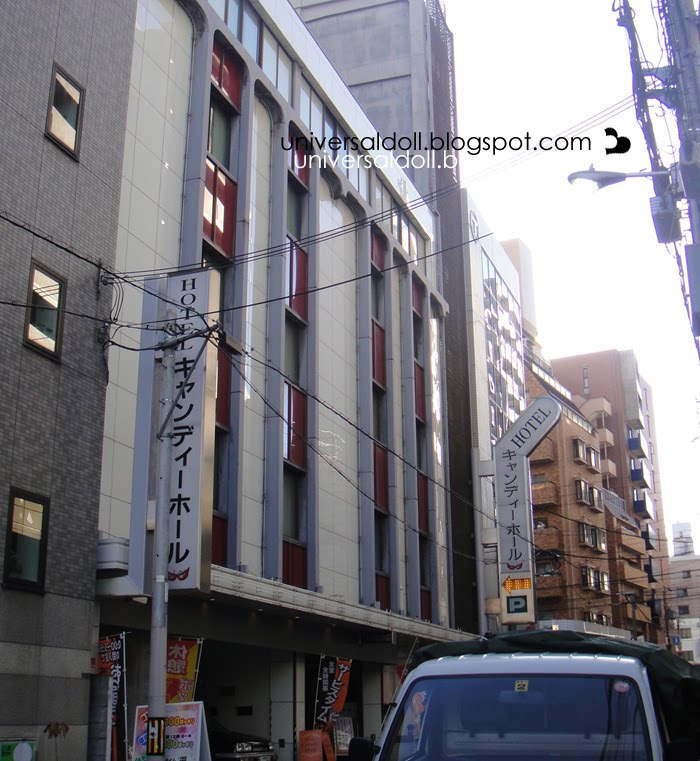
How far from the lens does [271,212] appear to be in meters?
25.2

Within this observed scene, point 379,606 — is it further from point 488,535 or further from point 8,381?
point 8,381

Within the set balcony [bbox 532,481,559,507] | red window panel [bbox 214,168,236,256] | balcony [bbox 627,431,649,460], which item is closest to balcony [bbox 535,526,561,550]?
balcony [bbox 532,481,559,507]

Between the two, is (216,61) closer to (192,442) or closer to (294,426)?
(294,426)

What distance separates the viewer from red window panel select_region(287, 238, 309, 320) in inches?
1014

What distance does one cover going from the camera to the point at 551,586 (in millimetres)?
57875

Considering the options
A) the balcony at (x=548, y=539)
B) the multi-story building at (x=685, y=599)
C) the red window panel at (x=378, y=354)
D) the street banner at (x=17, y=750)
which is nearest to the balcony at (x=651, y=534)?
the multi-story building at (x=685, y=599)

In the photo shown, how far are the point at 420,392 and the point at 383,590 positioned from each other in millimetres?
8355

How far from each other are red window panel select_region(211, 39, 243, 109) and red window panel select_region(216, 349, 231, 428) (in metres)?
6.68

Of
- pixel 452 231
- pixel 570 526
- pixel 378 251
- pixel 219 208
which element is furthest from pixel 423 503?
pixel 570 526

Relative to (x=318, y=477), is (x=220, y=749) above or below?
below

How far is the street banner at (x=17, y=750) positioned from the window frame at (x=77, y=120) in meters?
9.79

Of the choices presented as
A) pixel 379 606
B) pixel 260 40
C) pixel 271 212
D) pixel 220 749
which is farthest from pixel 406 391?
pixel 220 749

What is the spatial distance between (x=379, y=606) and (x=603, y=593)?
126 ft

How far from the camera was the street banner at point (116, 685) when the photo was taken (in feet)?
52.9
